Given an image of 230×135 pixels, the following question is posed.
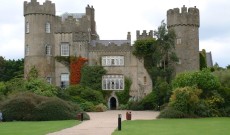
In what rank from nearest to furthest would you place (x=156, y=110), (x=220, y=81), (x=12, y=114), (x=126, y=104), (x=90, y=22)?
(x=12, y=114) < (x=220, y=81) < (x=156, y=110) < (x=126, y=104) < (x=90, y=22)

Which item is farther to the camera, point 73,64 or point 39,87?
point 73,64

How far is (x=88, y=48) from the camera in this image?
201 ft

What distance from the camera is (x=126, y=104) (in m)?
59.4

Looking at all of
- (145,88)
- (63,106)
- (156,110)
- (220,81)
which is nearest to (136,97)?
(145,88)

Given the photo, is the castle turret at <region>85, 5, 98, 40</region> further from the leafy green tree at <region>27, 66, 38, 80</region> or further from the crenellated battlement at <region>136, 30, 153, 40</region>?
the leafy green tree at <region>27, 66, 38, 80</region>

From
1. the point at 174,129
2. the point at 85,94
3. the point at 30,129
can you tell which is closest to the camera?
the point at 174,129

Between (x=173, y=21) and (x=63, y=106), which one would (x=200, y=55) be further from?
(x=63, y=106)

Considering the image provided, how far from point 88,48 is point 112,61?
133 inches

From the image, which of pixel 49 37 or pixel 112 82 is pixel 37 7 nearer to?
pixel 49 37

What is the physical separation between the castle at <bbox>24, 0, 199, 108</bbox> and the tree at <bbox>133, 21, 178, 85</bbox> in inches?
43.1

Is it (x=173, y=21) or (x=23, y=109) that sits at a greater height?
(x=173, y=21)

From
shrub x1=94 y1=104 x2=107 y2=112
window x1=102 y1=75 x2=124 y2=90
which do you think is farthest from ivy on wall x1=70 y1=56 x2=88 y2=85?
shrub x1=94 y1=104 x2=107 y2=112

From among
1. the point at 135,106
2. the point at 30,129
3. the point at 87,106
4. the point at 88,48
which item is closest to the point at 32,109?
the point at 30,129

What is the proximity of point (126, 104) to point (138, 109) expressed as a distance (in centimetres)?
312
